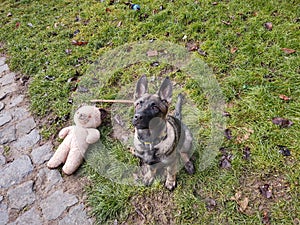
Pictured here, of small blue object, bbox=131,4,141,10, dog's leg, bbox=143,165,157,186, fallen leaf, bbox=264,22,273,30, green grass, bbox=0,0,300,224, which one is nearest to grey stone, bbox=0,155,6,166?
green grass, bbox=0,0,300,224

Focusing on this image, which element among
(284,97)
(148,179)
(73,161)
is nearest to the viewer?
(148,179)

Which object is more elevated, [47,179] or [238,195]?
[47,179]

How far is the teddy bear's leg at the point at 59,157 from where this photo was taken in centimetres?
324

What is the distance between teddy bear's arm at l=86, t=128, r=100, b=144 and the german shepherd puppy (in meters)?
0.80

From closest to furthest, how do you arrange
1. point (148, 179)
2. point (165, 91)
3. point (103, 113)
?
point (165, 91) → point (148, 179) → point (103, 113)

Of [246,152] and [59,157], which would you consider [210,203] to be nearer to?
[246,152]

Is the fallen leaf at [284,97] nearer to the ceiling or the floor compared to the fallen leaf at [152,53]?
nearer to the floor

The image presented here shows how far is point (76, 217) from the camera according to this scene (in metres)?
2.87

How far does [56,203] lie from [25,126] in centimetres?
143

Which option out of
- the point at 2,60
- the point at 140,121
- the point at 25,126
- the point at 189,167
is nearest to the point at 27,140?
the point at 25,126

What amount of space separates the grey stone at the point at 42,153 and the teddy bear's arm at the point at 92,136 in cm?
61

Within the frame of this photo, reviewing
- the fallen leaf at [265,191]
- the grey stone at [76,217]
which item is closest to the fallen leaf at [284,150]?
the fallen leaf at [265,191]

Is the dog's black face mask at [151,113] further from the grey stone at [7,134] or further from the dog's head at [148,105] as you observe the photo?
the grey stone at [7,134]

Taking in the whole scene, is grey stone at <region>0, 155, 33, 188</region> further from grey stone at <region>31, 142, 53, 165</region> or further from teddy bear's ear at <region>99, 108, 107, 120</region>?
teddy bear's ear at <region>99, 108, 107, 120</region>
